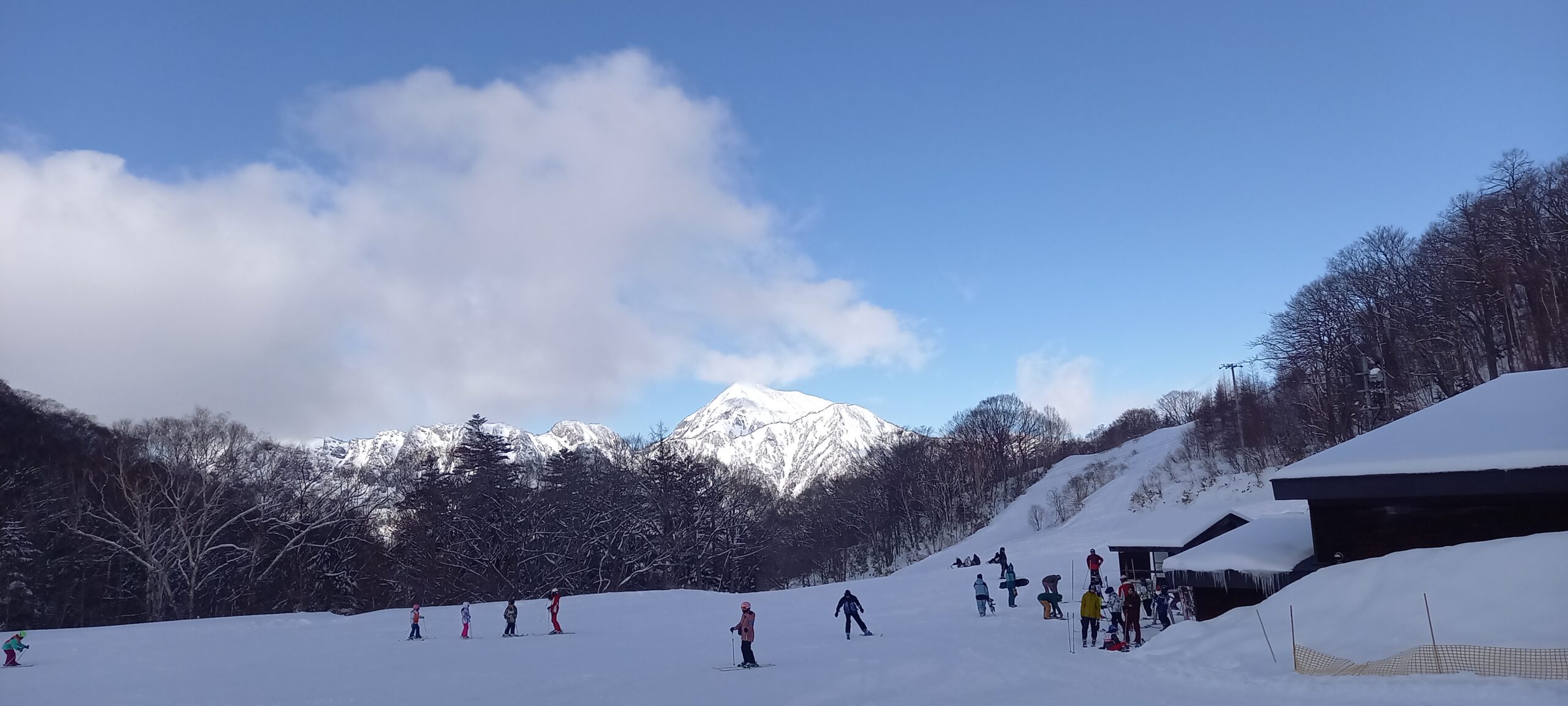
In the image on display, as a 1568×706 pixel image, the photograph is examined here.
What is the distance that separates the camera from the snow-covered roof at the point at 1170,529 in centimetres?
2584

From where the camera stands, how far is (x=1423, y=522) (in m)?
16.1

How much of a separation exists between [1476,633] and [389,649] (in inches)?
986

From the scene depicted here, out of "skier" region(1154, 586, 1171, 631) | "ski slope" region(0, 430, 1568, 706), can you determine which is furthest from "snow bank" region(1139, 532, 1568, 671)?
"skier" region(1154, 586, 1171, 631)

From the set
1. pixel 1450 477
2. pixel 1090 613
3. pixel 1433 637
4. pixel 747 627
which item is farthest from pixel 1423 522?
pixel 747 627

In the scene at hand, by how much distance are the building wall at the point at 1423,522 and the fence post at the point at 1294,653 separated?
10.9ft

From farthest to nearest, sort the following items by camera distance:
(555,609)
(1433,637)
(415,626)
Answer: (555,609), (415,626), (1433,637)

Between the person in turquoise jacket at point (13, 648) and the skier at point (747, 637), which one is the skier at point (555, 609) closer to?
the skier at point (747, 637)

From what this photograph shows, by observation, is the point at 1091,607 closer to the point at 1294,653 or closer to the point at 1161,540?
the point at 1294,653

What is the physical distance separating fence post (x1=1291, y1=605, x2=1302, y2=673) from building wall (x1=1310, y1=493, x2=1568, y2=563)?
332 centimetres

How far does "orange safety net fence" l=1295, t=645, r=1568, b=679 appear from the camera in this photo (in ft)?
35.7

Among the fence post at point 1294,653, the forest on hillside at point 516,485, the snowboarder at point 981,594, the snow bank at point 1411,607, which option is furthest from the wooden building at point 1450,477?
the forest on hillside at point 516,485

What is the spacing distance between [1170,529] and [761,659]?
15683mm

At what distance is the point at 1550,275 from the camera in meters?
40.1

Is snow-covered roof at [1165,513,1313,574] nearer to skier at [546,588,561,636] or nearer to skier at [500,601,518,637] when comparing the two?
skier at [546,588,561,636]
